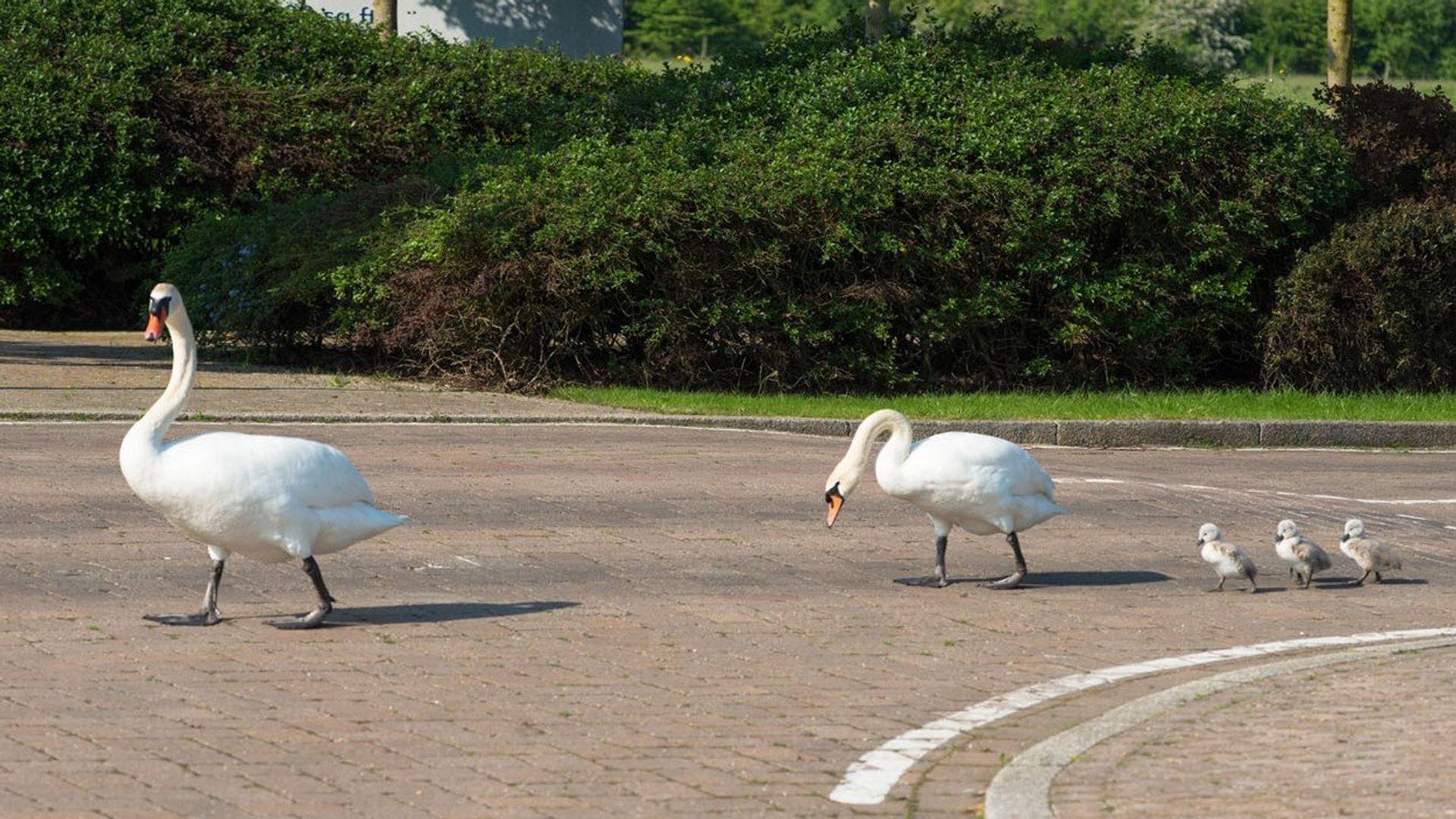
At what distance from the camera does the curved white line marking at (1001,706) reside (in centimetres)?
677

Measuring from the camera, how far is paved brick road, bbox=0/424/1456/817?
6.75 meters

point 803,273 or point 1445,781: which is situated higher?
point 803,273

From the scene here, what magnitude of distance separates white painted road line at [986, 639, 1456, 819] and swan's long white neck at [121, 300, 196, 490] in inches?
153

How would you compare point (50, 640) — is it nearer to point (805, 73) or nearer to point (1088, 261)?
point (1088, 261)

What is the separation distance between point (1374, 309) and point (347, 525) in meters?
12.9

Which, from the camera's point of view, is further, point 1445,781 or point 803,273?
point 803,273

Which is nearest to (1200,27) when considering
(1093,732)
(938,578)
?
(938,578)

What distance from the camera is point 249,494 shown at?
335 inches

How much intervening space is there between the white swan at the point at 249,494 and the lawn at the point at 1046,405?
322 inches

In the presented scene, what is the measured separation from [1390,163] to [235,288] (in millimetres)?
11459

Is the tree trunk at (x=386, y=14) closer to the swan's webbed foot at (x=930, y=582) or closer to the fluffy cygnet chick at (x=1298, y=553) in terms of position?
the swan's webbed foot at (x=930, y=582)

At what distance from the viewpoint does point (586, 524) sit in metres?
11.9

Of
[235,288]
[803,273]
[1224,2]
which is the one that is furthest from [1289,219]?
[1224,2]

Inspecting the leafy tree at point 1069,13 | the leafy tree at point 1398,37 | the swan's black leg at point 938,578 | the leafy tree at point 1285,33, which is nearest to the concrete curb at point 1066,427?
the swan's black leg at point 938,578
